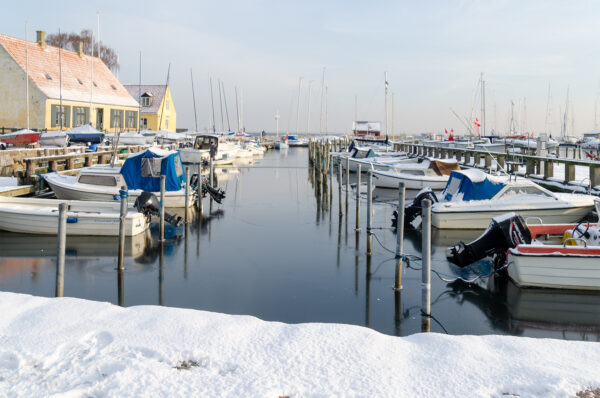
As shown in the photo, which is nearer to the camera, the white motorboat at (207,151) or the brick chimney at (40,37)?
the white motorboat at (207,151)

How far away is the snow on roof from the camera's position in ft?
206

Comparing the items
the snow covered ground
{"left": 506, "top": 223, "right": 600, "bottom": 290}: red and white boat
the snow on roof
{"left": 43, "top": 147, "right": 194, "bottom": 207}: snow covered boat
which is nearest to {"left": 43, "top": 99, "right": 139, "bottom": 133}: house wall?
the snow on roof

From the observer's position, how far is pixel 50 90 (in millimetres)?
42469

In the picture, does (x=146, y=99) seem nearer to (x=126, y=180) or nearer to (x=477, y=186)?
(x=126, y=180)

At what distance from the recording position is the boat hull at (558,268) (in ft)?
32.6

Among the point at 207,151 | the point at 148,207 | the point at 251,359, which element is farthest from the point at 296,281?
the point at 207,151

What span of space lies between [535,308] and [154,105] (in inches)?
2333

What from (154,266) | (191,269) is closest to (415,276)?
(191,269)

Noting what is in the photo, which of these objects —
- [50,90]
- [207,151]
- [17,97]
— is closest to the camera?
[207,151]

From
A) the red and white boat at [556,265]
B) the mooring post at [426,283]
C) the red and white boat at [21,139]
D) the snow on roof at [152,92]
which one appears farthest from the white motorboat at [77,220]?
the snow on roof at [152,92]

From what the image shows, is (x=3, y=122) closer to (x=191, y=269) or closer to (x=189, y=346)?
(x=191, y=269)

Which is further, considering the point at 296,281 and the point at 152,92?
the point at 152,92

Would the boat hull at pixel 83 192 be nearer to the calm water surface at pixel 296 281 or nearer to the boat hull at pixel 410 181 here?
the calm water surface at pixel 296 281

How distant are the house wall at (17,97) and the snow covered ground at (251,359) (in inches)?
1556
